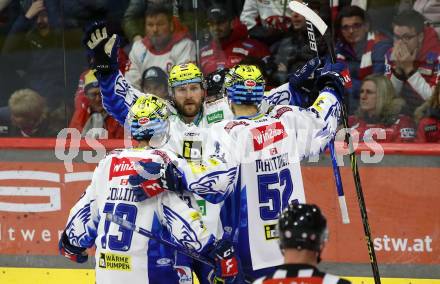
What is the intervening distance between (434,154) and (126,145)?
7.19ft

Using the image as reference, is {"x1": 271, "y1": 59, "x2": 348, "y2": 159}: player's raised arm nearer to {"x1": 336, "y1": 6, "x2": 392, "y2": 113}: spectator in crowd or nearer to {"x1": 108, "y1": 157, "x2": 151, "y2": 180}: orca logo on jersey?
{"x1": 108, "y1": 157, "x2": 151, "y2": 180}: orca logo on jersey

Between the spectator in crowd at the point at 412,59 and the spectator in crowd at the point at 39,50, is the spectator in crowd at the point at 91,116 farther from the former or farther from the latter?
the spectator in crowd at the point at 412,59

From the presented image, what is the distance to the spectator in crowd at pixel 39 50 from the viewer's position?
28.0 ft

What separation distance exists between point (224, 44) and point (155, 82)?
61cm

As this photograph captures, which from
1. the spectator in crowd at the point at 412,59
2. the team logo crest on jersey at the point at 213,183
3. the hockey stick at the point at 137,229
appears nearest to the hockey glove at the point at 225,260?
the hockey stick at the point at 137,229

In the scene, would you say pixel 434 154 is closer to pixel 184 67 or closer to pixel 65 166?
pixel 184 67

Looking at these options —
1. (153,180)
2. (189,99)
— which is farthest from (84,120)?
→ (153,180)

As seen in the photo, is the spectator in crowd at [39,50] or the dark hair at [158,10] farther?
the spectator in crowd at [39,50]

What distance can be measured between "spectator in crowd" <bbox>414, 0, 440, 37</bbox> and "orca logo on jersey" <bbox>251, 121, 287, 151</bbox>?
267 cm

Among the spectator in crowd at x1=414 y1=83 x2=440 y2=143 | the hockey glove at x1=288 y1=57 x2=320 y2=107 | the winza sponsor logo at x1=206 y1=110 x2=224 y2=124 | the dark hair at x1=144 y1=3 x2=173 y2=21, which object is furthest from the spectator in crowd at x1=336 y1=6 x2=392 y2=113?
the winza sponsor logo at x1=206 y1=110 x2=224 y2=124

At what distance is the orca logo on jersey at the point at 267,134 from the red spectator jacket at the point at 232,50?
272 cm

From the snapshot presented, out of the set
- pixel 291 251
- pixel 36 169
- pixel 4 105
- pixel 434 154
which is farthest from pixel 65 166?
pixel 291 251

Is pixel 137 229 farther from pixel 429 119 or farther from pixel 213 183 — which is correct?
pixel 429 119

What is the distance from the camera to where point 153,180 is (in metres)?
4.97
